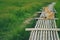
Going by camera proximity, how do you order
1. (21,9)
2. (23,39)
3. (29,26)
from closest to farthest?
(23,39), (29,26), (21,9)

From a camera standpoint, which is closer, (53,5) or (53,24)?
(53,24)

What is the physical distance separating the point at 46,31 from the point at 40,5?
338mm

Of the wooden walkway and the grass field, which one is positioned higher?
the grass field

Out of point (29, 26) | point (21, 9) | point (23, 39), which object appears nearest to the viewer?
point (23, 39)

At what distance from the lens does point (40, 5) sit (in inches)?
85.3

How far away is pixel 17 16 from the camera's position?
2053 millimetres

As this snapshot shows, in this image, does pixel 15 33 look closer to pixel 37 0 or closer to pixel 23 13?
pixel 23 13

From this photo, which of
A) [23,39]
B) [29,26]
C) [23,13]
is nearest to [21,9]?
[23,13]

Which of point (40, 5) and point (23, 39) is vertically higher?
point (40, 5)

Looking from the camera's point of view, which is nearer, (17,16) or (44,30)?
(44,30)

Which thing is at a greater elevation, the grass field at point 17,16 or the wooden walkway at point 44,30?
the grass field at point 17,16

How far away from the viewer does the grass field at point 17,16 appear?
6.19ft

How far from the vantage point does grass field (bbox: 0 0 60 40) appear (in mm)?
1886

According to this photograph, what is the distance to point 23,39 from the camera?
1.84 meters
